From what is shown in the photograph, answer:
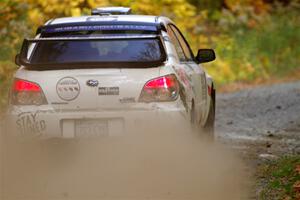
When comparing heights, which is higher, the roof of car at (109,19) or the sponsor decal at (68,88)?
the roof of car at (109,19)

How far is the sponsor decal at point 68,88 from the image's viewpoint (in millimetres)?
8648

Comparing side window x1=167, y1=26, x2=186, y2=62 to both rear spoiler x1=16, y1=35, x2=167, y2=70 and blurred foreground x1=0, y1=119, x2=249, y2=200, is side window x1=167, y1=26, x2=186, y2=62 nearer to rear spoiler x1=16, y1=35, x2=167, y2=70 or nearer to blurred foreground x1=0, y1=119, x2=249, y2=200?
rear spoiler x1=16, y1=35, x2=167, y2=70

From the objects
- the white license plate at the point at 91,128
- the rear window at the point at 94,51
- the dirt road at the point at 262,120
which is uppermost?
the rear window at the point at 94,51

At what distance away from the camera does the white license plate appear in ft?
28.3

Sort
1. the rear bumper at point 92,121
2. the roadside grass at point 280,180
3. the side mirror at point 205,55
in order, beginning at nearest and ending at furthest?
1. the roadside grass at point 280,180
2. the rear bumper at point 92,121
3. the side mirror at point 205,55

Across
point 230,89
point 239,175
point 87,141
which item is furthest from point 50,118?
point 230,89

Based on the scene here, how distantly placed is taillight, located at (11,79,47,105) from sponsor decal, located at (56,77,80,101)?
0.17 meters

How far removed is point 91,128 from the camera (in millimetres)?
8648

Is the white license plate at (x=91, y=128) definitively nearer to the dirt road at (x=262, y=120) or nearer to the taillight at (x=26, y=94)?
the taillight at (x=26, y=94)

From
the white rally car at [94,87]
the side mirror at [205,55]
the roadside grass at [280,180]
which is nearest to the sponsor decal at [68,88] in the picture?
the white rally car at [94,87]

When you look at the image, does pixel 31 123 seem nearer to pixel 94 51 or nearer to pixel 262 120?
pixel 94 51

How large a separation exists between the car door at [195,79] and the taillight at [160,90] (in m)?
0.76

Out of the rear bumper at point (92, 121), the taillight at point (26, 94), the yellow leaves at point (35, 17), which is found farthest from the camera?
the yellow leaves at point (35, 17)

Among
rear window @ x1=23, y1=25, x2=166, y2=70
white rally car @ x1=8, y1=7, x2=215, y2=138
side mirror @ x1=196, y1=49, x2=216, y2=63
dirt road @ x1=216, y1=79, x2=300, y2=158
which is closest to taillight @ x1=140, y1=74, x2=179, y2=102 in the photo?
white rally car @ x1=8, y1=7, x2=215, y2=138
